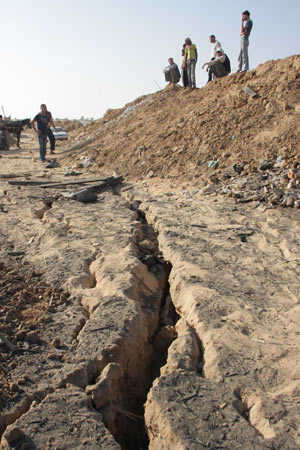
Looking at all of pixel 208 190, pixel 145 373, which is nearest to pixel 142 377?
pixel 145 373

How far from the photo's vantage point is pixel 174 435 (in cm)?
196

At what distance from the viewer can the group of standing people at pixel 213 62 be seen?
8.65 meters

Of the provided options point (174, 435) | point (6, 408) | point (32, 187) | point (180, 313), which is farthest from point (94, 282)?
point (32, 187)

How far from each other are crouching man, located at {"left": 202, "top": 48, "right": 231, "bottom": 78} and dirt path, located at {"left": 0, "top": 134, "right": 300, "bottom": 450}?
19.9 ft

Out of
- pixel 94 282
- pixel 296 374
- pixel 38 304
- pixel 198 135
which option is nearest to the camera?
pixel 296 374

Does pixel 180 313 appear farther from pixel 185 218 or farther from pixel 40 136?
pixel 40 136

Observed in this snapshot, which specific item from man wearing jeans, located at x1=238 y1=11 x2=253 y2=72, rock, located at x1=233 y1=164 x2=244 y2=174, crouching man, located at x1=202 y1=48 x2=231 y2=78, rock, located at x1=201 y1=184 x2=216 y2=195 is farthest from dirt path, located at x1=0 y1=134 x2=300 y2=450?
crouching man, located at x1=202 y1=48 x2=231 y2=78

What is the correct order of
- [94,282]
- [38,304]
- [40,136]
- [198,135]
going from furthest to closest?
[40,136], [198,135], [94,282], [38,304]

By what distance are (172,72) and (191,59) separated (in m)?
1.78

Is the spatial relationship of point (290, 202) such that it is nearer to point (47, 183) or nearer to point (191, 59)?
point (47, 183)

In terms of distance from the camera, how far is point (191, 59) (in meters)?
10.5

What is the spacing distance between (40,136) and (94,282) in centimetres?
735

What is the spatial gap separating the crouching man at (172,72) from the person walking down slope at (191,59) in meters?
1.10

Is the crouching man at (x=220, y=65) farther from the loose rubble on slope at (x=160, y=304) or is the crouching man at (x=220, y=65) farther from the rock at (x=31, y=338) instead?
the rock at (x=31, y=338)
